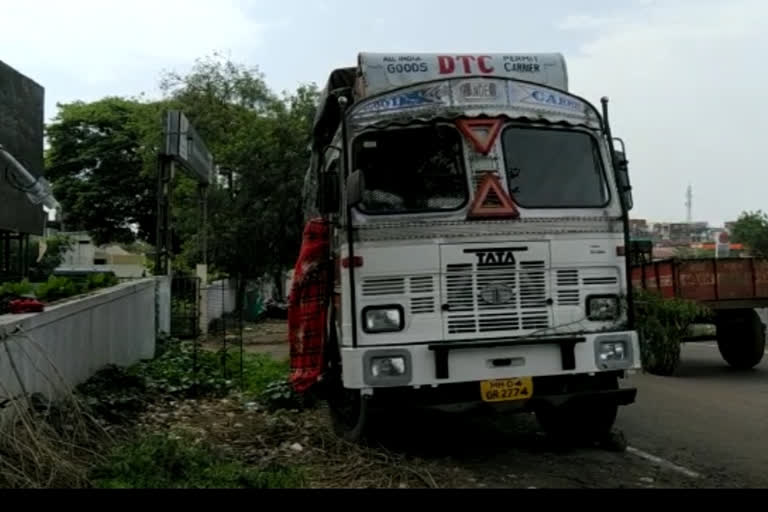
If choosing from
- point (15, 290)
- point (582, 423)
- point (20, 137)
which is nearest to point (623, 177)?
point (582, 423)

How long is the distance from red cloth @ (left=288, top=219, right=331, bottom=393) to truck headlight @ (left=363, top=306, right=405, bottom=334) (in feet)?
4.35

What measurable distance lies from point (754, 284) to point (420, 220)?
8.30 meters

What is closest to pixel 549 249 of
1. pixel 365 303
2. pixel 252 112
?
pixel 365 303

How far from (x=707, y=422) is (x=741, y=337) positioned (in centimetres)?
543

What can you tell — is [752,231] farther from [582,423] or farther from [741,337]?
[582,423]

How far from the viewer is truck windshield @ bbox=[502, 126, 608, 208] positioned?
6.34m

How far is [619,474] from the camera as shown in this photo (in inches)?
237

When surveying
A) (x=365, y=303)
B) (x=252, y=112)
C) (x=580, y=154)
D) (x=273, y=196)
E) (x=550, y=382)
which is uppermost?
(x=252, y=112)

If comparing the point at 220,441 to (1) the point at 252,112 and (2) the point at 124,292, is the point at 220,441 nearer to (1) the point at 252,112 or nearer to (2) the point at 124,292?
(2) the point at 124,292

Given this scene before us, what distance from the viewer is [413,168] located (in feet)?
20.7

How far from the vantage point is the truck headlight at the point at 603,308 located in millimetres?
6223

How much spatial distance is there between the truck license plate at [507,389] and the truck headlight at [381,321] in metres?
0.78

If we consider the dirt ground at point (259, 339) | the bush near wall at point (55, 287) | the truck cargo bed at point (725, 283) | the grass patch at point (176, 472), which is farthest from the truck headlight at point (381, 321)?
the truck cargo bed at point (725, 283)

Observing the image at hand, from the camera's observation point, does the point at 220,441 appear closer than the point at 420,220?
No
